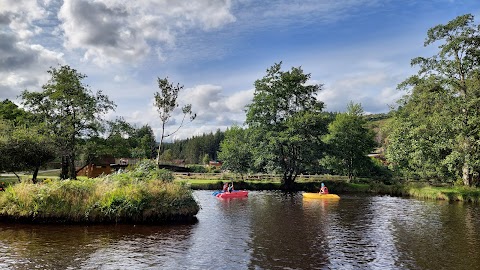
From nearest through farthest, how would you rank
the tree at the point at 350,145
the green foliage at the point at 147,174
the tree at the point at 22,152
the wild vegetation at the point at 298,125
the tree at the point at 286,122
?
the green foliage at the point at 147,174
the tree at the point at 22,152
the wild vegetation at the point at 298,125
the tree at the point at 286,122
the tree at the point at 350,145

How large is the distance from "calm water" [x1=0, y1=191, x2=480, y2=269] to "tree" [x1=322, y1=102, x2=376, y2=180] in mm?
34528

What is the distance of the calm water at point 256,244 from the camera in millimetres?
14102

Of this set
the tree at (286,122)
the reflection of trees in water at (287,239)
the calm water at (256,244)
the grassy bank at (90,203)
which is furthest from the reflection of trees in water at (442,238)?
the tree at (286,122)

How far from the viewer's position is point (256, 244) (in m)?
17.4

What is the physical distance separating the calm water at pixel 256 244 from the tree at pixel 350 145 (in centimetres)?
3453

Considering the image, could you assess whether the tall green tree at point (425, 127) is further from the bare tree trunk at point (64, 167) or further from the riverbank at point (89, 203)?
the bare tree trunk at point (64, 167)

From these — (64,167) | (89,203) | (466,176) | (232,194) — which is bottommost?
(232,194)

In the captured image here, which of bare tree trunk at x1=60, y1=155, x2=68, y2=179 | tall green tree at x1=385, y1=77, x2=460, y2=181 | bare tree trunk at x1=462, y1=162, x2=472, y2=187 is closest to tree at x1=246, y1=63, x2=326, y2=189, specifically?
tall green tree at x1=385, y1=77, x2=460, y2=181

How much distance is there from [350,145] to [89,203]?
4852 cm

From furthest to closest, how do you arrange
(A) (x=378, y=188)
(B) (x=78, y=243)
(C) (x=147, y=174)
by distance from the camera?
(A) (x=378, y=188), (C) (x=147, y=174), (B) (x=78, y=243)

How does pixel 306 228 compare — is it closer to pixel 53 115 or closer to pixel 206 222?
pixel 206 222

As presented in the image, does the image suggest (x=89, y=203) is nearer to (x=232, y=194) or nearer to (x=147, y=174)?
(x=147, y=174)

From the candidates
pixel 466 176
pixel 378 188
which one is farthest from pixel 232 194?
pixel 466 176

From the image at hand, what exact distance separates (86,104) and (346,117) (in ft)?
140
